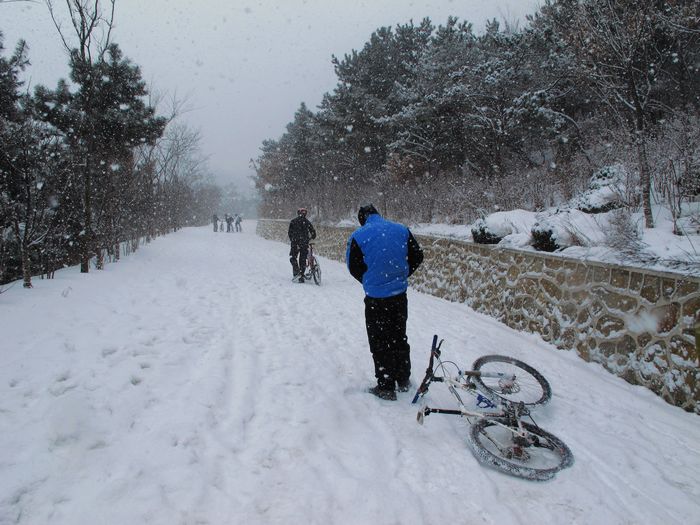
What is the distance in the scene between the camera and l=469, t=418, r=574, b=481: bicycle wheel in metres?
2.59

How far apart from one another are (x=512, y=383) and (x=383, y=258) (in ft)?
5.18

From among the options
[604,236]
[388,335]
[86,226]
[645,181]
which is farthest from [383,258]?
[86,226]

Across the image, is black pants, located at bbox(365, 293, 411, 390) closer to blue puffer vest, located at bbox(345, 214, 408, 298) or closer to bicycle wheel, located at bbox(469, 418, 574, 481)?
blue puffer vest, located at bbox(345, 214, 408, 298)

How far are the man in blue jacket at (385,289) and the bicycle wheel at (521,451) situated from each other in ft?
3.08

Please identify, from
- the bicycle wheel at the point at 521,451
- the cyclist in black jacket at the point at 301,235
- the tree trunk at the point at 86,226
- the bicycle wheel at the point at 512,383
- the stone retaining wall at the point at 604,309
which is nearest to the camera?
the bicycle wheel at the point at 521,451

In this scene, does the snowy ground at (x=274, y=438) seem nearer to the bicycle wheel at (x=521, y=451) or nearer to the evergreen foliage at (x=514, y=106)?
the bicycle wheel at (x=521, y=451)

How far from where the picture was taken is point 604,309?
Answer: 4.34m

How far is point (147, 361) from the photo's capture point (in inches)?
161

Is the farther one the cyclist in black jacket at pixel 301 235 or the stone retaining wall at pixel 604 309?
the cyclist in black jacket at pixel 301 235

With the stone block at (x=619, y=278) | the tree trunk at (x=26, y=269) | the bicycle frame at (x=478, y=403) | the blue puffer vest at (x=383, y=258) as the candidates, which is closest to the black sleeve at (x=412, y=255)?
the blue puffer vest at (x=383, y=258)

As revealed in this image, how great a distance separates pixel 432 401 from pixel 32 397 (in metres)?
3.47

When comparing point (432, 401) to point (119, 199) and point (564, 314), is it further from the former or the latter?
point (119, 199)

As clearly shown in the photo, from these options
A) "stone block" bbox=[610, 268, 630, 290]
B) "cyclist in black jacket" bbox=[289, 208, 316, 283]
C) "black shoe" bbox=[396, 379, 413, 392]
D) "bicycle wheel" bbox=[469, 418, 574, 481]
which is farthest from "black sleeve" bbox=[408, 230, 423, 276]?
"cyclist in black jacket" bbox=[289, 208, 316, 283]

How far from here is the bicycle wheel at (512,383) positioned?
Result: 11.0 feet
